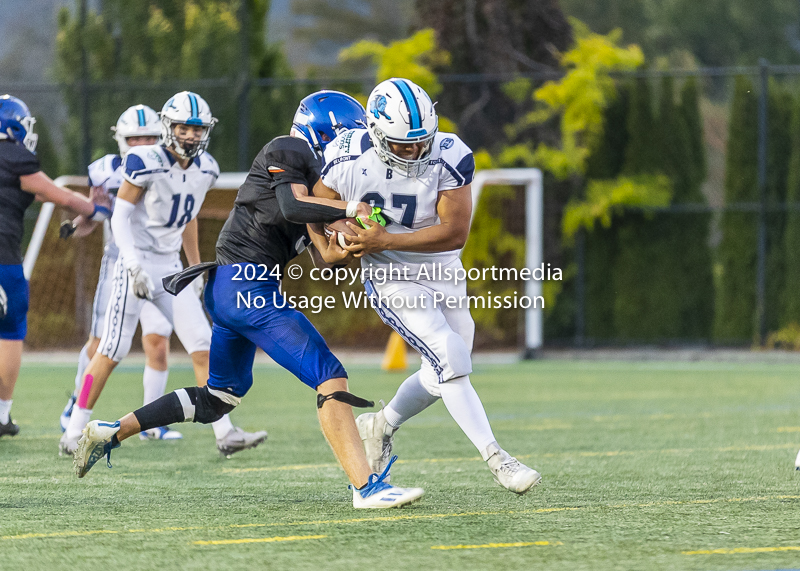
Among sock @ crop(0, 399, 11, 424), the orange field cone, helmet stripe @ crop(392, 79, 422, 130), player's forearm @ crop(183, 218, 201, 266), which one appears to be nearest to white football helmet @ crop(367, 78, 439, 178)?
helmet stripe @ crop(392, 79, 422, 130)

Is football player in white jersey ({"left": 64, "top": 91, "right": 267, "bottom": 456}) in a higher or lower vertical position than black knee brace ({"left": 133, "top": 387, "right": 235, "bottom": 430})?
higher

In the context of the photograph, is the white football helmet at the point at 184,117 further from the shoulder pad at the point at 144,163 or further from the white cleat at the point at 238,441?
the white cleat at the point at 238,441

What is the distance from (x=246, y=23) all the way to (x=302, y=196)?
1208 cm

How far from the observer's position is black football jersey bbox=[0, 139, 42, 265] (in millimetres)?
6711

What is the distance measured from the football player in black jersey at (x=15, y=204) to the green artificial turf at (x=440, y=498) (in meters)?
0.61

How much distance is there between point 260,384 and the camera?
1159cm

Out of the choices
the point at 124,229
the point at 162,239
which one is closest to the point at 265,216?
the point at 124,229

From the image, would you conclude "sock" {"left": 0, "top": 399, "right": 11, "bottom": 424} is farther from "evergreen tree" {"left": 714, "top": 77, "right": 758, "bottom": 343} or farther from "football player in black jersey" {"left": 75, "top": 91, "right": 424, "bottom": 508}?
"evergreen tree" {"left": 714, "top": 77, "right": 758, "bottom": 343}

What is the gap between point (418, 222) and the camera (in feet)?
16.0

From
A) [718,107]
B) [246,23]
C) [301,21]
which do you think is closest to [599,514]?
[246,23]

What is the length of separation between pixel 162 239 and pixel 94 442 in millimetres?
1952

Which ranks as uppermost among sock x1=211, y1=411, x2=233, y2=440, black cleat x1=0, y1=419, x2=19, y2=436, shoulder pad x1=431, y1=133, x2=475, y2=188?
shoulder pad x1=431, y1=133, x2=475, y2=188

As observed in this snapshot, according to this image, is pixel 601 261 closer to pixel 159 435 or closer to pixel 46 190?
pixel 159 435

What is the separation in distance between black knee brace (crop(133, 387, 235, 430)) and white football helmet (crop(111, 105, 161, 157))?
267cm
